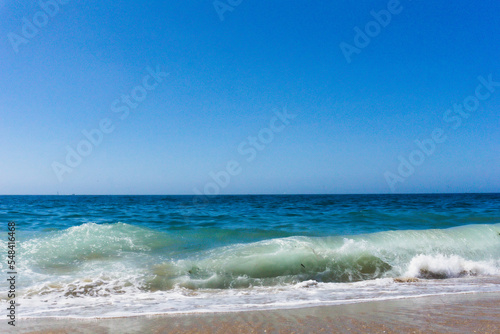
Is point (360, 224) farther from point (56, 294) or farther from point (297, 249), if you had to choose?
point (56, 294)

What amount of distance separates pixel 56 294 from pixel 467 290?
7.36 meters

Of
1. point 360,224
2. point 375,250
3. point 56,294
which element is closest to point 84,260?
point 56,294

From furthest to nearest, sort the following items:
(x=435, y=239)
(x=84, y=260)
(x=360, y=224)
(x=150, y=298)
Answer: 1. (x=360, y=224)
2. (x=435, y=239)
3. (x=84, y=260)
4. (x=150, y=298)

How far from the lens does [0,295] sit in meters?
5.73

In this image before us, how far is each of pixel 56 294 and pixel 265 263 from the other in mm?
4183

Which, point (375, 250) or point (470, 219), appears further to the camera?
point (470, 219)

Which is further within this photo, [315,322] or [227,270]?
[227,270]

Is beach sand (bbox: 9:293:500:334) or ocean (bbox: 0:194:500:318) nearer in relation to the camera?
beach sand (bbox: 9:293:500:334)

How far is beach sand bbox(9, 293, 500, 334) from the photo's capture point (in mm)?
3971

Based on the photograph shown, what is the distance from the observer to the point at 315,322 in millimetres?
4254

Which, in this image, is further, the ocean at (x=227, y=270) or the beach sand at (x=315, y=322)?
the ocean at (x=227, y=270)

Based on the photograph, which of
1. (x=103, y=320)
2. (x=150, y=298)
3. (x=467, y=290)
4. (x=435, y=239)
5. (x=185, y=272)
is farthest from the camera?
(x=435, y=239)

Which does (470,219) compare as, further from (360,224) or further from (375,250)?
(375,250)

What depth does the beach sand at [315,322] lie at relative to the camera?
3.97 m
